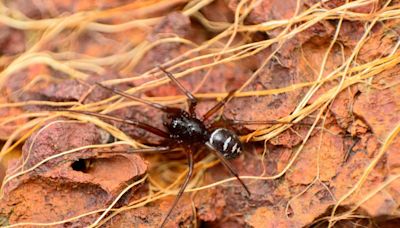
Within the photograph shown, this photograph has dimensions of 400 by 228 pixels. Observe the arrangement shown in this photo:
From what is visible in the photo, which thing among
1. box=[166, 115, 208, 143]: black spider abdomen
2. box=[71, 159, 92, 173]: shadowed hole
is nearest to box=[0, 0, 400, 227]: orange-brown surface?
box=[71, 159, 92, 173]: shadowed hole

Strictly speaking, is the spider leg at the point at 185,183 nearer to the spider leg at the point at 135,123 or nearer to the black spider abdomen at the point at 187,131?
the black spider abdomen at the point at 187,131

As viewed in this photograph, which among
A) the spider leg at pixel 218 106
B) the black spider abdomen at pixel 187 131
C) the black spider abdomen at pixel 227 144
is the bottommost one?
the black spider abdomen at pixel 227 144

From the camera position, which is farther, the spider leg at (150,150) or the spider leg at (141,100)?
the spider leg at (141,100)

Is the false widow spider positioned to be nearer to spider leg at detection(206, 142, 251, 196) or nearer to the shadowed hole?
spider leg at detection(206, 142, 251, 196)

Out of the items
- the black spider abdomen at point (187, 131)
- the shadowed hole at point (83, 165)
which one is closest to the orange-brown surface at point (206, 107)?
the shadowed hole at point (83, 165)

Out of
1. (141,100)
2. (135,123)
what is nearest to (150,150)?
(135,123)

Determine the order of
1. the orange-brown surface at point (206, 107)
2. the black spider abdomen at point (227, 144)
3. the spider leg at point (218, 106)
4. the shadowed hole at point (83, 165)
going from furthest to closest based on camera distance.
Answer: the spider leg at point (218, 106), the black spider abdomen at point (227, 144), the shadowed hole at point (83, 165), the orange-brown surface at point (206, 107)
